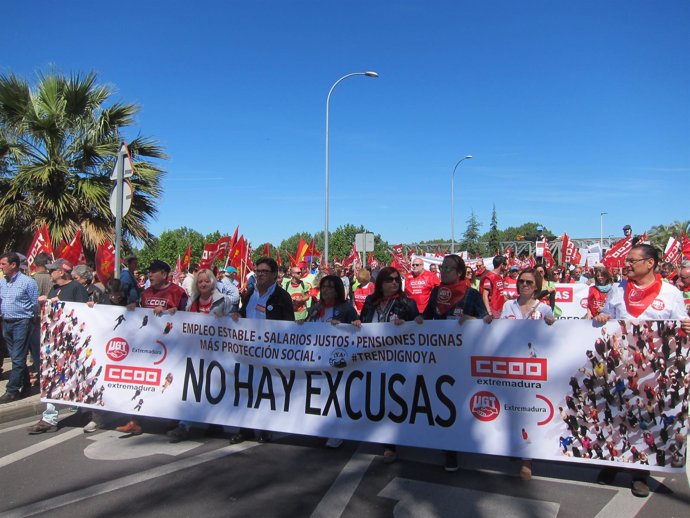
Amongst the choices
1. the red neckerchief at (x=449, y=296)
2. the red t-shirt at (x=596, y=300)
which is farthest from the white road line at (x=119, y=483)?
the red t-shirt at (x=596, y=300)

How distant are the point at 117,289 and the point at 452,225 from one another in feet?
96.2

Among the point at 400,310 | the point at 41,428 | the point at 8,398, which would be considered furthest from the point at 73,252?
the point at 400,310

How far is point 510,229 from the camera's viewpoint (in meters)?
146

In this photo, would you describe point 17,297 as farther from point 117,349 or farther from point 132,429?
point 132,429

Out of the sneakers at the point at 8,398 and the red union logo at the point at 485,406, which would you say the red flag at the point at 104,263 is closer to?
the sneakers at the point at 8,398

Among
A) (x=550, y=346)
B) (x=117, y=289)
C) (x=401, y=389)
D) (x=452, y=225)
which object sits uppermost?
(x=452, y=225)

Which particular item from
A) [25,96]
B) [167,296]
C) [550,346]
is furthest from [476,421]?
[25,96]

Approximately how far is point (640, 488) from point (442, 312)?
85.5 inches

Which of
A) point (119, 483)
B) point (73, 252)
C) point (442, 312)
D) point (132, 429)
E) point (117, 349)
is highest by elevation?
point (73, 252)

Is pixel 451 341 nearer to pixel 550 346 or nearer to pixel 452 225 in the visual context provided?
pixel 550 346

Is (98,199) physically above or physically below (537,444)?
above

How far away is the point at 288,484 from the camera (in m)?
4.29

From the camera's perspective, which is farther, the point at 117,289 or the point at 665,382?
the point at 117,289

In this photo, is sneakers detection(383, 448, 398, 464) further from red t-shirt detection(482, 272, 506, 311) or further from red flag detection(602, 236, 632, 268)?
red flag detection(602, 236, 632, 268)
